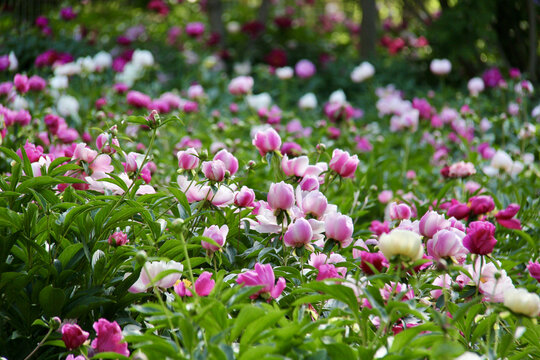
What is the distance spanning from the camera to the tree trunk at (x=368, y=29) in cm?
624

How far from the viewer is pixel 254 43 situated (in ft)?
21.9

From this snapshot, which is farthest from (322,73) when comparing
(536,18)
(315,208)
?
(315,208)

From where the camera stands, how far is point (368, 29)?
6.39m

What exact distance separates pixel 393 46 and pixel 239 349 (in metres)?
6.15

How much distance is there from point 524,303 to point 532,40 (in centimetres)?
475

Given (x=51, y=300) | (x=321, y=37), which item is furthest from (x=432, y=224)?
(x=321, y=37)

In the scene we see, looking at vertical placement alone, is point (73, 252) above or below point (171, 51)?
above

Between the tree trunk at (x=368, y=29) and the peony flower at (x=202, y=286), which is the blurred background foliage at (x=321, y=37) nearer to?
the tree trunk at (x=368, y=29)

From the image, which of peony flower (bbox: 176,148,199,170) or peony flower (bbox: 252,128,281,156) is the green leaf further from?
peony flower (bbox: 252,128,281,156)

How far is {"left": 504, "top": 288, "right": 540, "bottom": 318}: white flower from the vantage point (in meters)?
1.01

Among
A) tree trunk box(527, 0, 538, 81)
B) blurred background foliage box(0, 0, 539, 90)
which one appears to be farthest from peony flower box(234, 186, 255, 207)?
tree trunk box(527, 0, 538, 81)

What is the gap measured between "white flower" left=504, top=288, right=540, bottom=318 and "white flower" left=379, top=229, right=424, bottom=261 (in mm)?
176

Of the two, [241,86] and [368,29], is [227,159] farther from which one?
[368,29]

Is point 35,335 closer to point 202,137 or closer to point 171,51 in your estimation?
point 202,137
